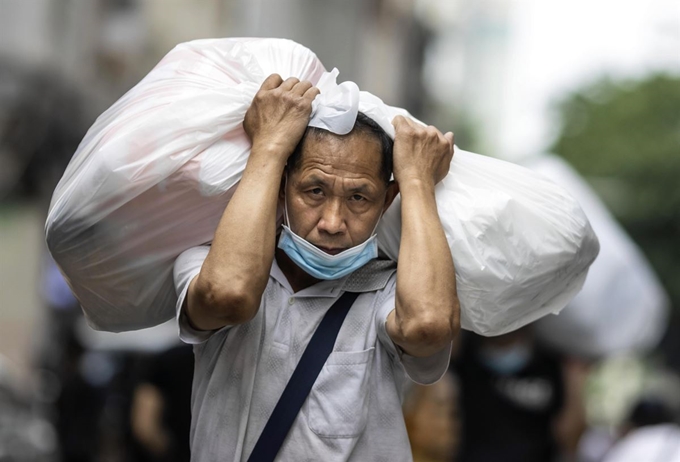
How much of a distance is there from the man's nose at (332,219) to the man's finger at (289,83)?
33 cm

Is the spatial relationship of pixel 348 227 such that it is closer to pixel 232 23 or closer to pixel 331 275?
pixel 331 275

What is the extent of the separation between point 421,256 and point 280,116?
50 centimetres

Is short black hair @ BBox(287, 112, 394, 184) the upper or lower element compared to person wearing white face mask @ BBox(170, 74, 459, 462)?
upper

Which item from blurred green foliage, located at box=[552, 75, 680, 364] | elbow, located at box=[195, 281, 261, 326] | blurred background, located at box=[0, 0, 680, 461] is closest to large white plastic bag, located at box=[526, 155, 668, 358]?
blurred background, located at box=[0, 0, 680, 461]

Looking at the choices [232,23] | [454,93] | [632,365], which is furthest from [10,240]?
[454,93]

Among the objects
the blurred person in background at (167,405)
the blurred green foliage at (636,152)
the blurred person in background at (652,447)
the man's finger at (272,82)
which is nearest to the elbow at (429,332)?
the man's finger at (272,82)

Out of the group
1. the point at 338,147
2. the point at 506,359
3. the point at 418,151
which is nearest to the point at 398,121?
the point at 418,151

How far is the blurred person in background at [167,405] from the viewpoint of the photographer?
262 inches

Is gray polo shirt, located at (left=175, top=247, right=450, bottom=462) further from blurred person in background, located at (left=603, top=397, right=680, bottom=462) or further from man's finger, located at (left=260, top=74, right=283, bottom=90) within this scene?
blurred person in background, located at (left=603, top=397, right=680, bottom=462)

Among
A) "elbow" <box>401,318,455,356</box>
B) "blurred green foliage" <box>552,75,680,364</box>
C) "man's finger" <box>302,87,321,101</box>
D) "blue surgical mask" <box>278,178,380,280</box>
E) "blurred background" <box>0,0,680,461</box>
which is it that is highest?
"man's finger" <box>302,87,321,101</box>

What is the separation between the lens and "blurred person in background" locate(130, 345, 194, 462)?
664 cm

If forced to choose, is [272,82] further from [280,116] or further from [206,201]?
[206,201]

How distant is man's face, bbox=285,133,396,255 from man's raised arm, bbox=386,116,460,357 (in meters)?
0.09

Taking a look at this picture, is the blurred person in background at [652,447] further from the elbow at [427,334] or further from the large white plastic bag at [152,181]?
the large white plastic bag at [152,181]
